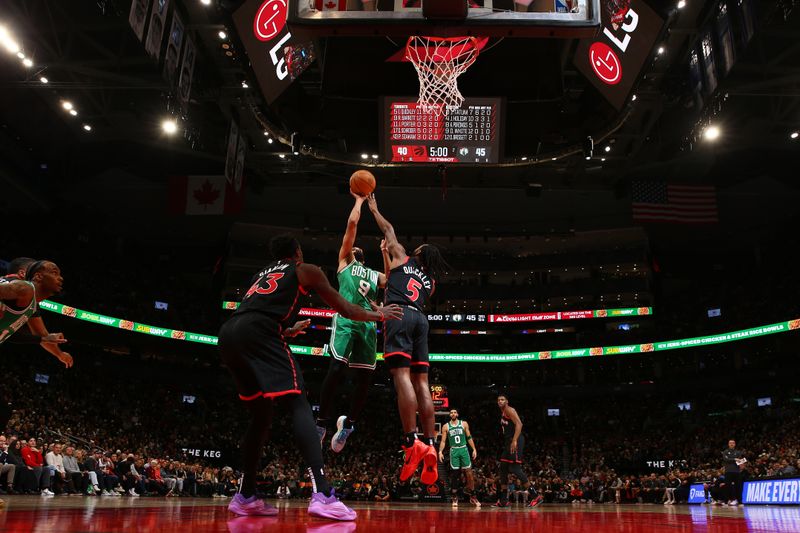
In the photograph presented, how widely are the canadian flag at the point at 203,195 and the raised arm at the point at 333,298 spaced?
19.5 meters

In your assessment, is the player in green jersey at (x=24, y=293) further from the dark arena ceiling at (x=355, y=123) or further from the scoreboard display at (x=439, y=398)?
the scoreboard display at (x=439, y=398)

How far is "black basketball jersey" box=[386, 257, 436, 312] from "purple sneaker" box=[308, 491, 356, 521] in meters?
2.41

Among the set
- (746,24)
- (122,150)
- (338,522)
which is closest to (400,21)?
(338,522)

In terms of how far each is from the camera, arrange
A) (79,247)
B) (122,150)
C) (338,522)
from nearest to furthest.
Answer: (338,522)
(122,150)
(79,247)

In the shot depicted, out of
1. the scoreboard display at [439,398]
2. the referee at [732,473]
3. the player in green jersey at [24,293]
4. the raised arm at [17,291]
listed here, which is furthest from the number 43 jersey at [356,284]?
the scoreboard display at [439,398]

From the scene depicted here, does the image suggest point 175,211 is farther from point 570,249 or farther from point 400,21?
point 570,249

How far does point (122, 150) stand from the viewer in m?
27.6

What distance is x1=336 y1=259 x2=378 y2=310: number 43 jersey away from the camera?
6.90 metres

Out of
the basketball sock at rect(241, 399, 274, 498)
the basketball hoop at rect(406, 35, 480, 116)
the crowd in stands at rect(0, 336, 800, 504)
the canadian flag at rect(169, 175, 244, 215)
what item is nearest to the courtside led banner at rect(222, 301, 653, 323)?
the crowd in stands at rect(0, 336, 800, 504)

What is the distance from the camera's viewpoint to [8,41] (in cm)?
1667

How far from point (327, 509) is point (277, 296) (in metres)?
1.42

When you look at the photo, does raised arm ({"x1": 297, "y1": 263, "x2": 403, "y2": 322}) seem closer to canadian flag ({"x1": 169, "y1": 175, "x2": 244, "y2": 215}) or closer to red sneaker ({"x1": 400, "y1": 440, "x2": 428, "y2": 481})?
red sneaker ({"x1": 400, "y1": 440, "x2": 428, "y2": 481})

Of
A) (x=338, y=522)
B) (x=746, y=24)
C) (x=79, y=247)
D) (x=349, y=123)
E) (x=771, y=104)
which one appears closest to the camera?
(x=338, y=522)

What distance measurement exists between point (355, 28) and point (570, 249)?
32014 millimetres
